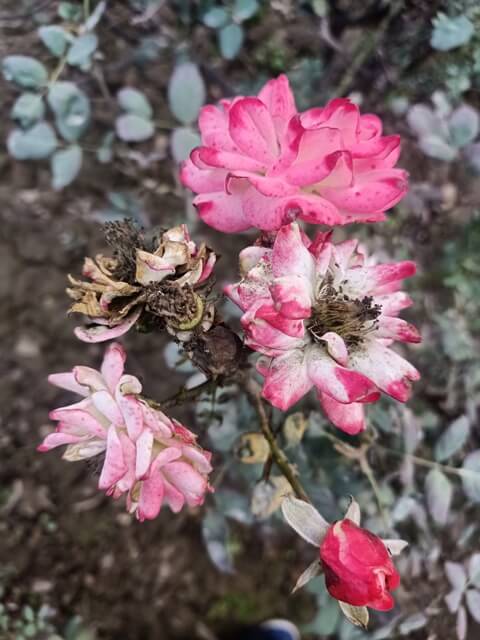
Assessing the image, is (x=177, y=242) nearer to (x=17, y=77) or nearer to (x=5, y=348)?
(x=17, y=77)

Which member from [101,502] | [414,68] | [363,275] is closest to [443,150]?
[414,68]

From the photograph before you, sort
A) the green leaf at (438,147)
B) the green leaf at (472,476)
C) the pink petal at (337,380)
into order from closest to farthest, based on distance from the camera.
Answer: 1. the pink petal at (337,380)
2. the green leaf at (472,476)
3. the green leaf at (438,147)

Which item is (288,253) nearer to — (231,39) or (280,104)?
(280,104)

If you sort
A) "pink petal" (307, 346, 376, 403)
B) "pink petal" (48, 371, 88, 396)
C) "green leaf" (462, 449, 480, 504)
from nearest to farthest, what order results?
"pink petal" (307, 346, 376, 403) → "pink petal" (48, 371, 88, 396) → "green leaf" (462, 449, 480, 504)

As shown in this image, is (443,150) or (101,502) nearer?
(443,150)

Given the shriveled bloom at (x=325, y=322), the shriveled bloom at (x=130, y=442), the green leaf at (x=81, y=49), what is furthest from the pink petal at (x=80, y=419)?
the green leaf at (x=81, y=49)

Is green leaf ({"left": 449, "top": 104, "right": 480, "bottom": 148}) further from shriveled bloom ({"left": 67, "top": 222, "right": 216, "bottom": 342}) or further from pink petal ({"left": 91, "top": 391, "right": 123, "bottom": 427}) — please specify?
pink petal ({"left": 91, "top": 391, "right": 123, "bottom": 427})

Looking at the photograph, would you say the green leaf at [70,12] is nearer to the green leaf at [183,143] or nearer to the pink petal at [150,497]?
the green leaf at [183,143]

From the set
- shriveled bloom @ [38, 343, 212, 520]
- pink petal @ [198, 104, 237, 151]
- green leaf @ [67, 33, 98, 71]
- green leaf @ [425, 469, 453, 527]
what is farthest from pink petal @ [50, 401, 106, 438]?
green leaf @ [67, 33, 98, 71]
